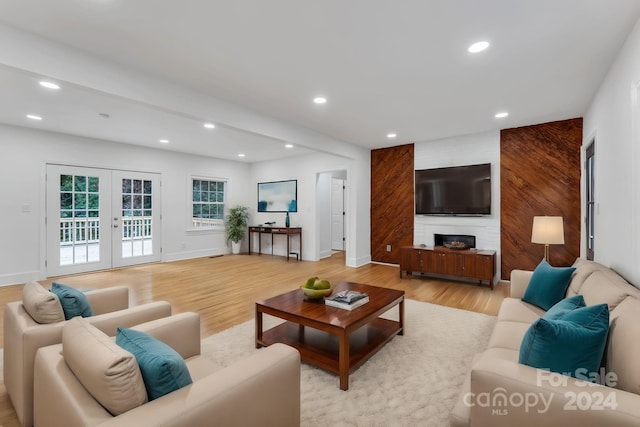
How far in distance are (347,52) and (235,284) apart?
12.3 ft

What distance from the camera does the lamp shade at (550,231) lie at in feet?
12.0

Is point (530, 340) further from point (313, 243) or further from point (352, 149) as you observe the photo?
point (313, 243)

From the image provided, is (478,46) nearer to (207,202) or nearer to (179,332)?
(179,332)

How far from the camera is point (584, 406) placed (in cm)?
108

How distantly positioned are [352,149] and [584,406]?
547cm

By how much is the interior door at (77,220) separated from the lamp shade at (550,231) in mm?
7164

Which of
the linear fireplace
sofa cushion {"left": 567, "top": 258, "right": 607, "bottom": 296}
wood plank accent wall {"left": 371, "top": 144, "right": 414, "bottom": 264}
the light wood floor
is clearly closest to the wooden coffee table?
the light wood floor

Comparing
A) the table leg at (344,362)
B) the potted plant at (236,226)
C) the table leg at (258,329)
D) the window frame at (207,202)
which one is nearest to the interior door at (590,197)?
the table leg at (344,362)

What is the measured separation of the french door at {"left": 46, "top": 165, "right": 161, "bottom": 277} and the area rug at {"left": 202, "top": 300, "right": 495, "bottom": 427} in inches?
172

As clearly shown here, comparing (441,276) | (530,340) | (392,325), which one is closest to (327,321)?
(392,325)

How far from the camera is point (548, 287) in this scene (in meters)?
2.50

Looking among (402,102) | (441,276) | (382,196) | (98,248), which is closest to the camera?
(402,102)

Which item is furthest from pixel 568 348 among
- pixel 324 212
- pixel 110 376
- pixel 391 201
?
pixel 324 212

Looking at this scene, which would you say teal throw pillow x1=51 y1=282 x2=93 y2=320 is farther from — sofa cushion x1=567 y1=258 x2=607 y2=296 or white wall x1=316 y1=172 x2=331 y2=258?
white wall x1=316 y1=172 x2=331 y2=258
